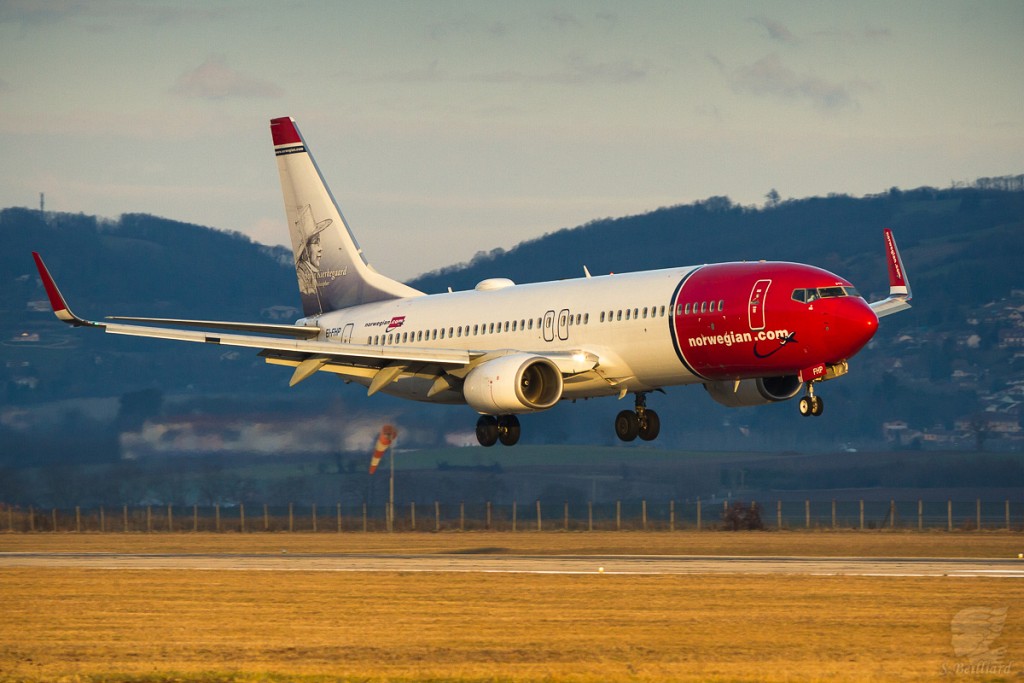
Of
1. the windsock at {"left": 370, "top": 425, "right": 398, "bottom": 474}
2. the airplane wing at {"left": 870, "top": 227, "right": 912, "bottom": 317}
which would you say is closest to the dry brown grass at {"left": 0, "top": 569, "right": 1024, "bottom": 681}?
the airplane wing at {"left": 870, "top": 227, "right": 912, "bottom": 317}

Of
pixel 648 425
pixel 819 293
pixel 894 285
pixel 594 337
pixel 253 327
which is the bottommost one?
pixel 648 425

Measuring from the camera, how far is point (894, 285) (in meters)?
50.9

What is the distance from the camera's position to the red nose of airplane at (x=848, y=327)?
44.9 m

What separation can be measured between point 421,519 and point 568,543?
22.2 meters

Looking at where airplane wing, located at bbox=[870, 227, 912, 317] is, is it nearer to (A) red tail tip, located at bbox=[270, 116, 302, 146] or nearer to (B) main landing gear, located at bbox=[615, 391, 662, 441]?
(B) main landing gear, located at bbox=[615, 391, 662, 441]

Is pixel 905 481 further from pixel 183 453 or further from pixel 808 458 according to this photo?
pixel 183 453

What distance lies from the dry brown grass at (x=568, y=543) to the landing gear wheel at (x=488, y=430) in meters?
7.29

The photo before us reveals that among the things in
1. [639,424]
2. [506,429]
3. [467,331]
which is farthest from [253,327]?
[639,424]

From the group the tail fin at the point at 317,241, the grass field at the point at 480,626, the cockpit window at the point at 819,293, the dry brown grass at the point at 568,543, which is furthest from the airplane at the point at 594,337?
the dry brown grass at the point at 568,543

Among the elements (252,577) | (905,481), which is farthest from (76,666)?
(905,481)

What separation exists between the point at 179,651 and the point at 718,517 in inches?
2654

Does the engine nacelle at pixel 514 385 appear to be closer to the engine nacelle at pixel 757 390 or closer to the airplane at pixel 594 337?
the airplane at pixel 594 337

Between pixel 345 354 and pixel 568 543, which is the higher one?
pixel 345 354

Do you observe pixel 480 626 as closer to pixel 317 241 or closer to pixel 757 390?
pixel 757 390
